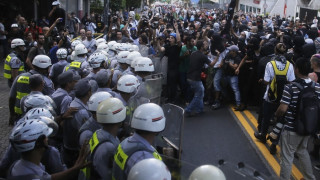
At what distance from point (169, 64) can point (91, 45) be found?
2.61 meters

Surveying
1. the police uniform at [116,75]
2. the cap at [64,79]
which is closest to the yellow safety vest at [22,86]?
the cap at [64,79]

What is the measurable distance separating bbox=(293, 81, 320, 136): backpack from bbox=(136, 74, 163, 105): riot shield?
7.19 feet

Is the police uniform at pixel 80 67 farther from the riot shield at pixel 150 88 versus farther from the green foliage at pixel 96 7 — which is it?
the green foliage at pixel 96 7

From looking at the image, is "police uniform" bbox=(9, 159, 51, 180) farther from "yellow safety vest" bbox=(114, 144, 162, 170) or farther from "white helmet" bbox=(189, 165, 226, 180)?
"white helmet" bbox=(189, 165, 226, 180)

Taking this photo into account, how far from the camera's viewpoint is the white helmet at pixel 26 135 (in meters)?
2.96

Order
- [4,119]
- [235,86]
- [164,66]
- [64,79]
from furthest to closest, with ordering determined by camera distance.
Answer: [164,66], [235,86], [4,119], [64,79]

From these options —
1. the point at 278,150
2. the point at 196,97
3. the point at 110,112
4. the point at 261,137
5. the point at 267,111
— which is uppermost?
the point at 110,112

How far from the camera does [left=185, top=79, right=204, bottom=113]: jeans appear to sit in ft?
29.4

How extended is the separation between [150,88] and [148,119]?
282 centimetres

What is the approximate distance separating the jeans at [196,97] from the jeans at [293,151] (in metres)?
3.88

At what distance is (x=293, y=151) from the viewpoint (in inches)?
202

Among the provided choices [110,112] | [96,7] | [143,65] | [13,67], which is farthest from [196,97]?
[96,7]

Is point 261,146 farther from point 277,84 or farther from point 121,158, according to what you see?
point 121,158

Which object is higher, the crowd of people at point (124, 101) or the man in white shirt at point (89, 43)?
the man in white shirt at point (89, 43)
